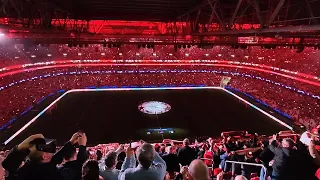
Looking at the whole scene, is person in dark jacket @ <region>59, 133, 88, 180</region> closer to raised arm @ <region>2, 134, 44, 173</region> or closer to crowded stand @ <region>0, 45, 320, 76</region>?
raised arm @ <region>2, 134, 44, 173</region>

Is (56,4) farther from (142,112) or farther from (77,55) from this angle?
(77,55)

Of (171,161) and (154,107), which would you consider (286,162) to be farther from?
(154,107)

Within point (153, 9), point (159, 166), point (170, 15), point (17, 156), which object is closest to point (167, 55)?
point (170, 15)

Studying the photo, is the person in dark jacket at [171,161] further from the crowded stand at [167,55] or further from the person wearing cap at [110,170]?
the crowded stand at [167,55]

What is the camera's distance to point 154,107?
55.3 feet

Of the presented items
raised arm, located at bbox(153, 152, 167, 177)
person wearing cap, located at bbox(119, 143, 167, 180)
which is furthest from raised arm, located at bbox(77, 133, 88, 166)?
raised arm, located at bbox(153, 152, 167, 177)

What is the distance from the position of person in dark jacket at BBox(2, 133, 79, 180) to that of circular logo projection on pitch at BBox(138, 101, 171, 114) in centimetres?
1351

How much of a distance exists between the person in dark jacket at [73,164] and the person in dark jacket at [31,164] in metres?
0.20

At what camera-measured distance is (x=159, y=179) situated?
250 cm

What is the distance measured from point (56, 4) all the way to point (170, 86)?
1277 centimetres

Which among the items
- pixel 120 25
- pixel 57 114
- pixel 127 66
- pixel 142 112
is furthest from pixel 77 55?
pixel 142 112

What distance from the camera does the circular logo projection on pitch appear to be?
16.0 metres

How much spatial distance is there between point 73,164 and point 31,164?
0.43 meters

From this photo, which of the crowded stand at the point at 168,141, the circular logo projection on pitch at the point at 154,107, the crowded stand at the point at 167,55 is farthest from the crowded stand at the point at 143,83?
the circular logo projection on pitch at the point at 154,107
